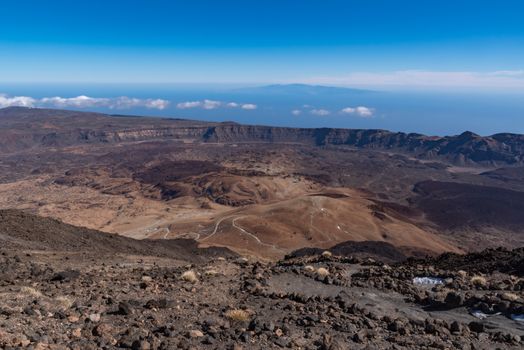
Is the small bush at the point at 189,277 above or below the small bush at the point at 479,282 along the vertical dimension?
below

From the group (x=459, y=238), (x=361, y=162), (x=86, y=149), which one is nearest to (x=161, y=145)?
(x=86, y=149)

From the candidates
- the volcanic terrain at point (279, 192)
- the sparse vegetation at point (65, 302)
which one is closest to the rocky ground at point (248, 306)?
the sparse vegetation at point (65, 302)

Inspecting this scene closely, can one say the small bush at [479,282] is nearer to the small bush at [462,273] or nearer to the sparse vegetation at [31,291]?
the small bush at [462,273]

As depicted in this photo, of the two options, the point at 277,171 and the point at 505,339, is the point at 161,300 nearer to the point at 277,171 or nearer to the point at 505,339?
the point at 505,339

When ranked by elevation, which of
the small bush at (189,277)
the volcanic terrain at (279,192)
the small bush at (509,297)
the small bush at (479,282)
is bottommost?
the volcanic terrain at (279,192)

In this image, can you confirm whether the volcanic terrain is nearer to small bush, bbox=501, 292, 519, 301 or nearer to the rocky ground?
the rocky ground

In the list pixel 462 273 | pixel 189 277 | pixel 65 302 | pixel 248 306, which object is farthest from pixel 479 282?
pixel 65 302
